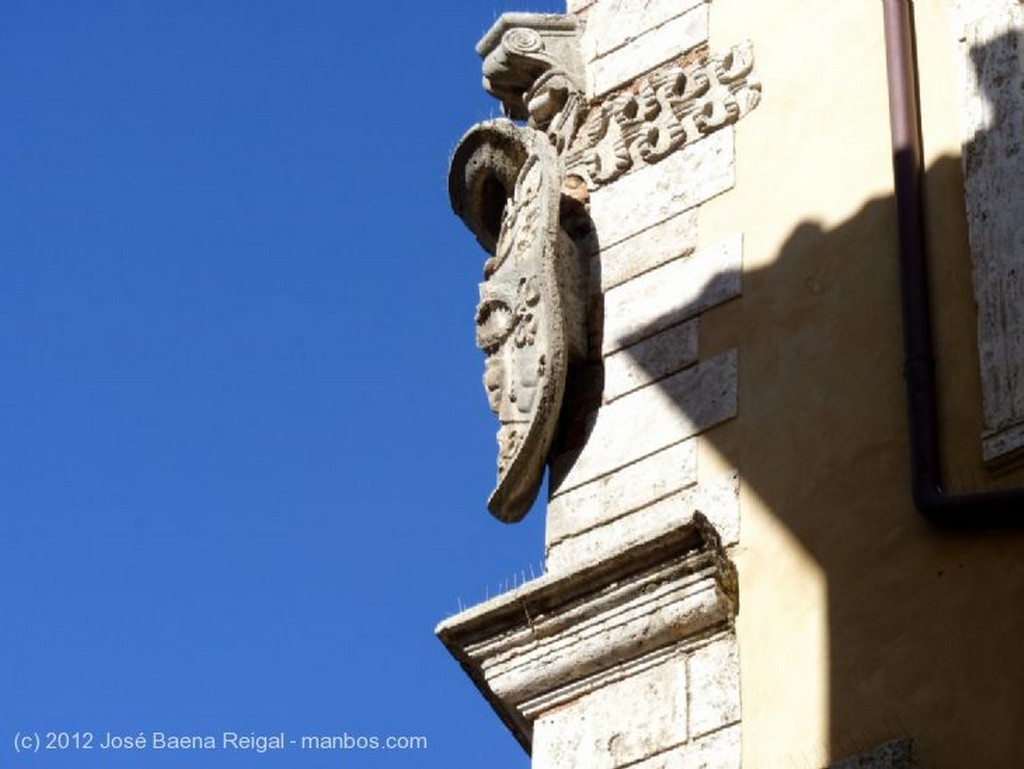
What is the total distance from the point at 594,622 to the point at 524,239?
1.35 meters

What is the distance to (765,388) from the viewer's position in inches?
273

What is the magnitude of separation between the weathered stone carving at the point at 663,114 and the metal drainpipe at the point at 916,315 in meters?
0.55

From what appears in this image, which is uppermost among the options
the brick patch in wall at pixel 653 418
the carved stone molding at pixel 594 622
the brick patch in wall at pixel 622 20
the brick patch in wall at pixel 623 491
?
the brick patch in wall at pixel 622 20

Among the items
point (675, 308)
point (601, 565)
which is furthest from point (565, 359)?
point (601, 565)

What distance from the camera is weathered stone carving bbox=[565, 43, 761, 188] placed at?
25.2ft

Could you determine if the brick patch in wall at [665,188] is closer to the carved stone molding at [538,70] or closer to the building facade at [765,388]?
the building facade at [765,388]

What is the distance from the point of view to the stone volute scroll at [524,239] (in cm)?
734

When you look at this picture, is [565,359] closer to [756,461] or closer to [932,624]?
[756,461]

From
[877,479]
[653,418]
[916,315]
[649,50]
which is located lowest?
[877,479]

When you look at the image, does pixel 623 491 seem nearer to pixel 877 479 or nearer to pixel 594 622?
pixel 594 622

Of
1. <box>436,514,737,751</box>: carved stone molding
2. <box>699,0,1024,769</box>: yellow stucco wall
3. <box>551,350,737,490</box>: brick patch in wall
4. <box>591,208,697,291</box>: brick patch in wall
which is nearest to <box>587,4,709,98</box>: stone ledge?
<box>699,0,1024,769</box>: yellow stucco wall

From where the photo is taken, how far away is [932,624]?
6.14 meters

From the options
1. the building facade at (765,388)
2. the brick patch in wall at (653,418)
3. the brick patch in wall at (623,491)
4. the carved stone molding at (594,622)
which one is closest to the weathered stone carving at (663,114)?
the building facade at (765,388)

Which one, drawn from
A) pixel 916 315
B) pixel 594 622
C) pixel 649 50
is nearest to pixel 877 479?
pixel 916 315
